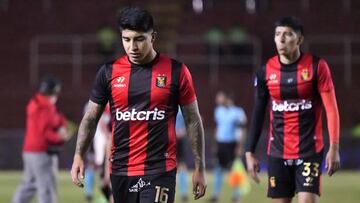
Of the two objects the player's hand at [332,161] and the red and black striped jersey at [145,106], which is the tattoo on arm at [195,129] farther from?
the player's hand at [332,161]

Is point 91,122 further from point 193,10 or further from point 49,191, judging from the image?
point 193,10

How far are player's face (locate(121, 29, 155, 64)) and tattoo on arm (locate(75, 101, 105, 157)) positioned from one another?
0.52 metres

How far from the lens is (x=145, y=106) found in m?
7.45

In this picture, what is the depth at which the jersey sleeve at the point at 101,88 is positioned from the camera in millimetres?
7523

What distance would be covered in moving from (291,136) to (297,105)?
1.00ft

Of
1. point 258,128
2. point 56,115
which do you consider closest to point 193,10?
point 56,115

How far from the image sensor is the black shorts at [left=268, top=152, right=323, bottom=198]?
9.15 m

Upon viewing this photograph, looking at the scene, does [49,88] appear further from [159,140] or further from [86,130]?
[159,140]

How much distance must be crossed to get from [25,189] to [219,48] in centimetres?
1863

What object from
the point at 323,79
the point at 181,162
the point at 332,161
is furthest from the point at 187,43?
the point at 332,161

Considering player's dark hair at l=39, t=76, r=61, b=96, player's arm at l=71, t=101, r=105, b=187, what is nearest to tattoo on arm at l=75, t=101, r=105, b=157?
player's arm at l=71, t=101, r=105, b=187

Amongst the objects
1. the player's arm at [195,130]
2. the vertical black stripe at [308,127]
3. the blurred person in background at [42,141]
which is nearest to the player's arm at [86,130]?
the player's arm at [195,130]

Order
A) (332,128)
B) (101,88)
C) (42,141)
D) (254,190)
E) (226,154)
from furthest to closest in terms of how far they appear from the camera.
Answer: (254,190)
(226,154)
(42,141)
(332,128)
(101,88)

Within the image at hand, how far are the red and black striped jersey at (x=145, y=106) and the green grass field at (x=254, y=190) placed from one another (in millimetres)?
9956
